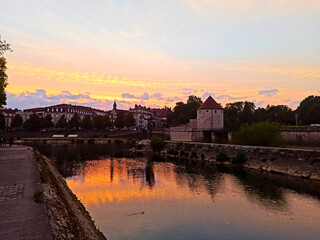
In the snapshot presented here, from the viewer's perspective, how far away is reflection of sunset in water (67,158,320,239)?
37.9 feet

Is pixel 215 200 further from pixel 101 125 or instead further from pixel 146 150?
pixel 101 125

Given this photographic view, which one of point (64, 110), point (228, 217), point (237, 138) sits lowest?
point (228, 217)

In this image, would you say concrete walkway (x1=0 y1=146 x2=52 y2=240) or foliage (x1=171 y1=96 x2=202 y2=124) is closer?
concrete walkway (x1=0 y1=146 x2=52 y2=240)

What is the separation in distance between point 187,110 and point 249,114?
21.9 m

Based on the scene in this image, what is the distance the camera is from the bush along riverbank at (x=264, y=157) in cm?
2364

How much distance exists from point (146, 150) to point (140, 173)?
23.8 meters

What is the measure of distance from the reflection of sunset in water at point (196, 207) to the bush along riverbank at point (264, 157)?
3.27 m

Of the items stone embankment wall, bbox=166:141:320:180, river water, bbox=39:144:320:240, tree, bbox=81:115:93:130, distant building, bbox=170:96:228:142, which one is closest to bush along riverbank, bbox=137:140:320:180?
stone embankment wall, bbox=166:141:320:180

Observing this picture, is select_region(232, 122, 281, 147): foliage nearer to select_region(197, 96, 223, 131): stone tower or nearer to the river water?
the river water

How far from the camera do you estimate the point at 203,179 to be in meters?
22.6

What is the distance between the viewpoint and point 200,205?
15328 millimetres

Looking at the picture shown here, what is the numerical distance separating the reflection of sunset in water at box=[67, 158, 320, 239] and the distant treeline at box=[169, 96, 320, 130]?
46312mm

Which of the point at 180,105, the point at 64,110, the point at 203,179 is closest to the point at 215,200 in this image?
the point at 203,179

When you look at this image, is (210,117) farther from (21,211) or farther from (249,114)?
(21,211)
